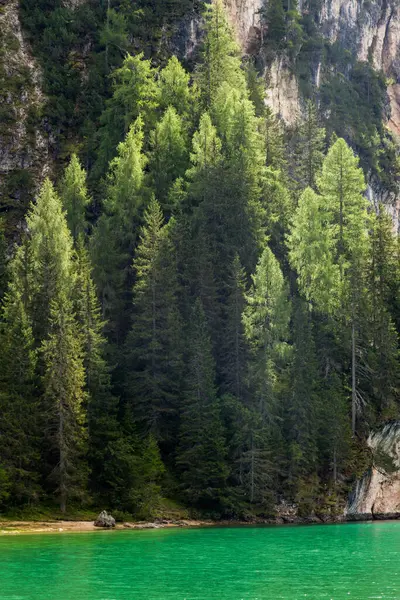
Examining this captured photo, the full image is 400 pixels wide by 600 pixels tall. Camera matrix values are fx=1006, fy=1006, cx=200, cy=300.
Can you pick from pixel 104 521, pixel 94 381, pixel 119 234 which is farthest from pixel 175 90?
pixel 104 521

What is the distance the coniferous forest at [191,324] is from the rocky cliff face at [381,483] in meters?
1.16

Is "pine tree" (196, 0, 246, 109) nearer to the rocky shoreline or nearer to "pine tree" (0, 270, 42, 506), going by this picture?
"pine tree" (0, 270, 42, 506)

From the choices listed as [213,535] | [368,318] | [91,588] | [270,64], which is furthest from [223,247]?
[91,588]

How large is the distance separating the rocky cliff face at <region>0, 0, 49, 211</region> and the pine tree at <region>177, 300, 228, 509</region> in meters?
28.3

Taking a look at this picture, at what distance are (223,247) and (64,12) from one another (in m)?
39.4

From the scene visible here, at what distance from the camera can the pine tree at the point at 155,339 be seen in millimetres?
72750

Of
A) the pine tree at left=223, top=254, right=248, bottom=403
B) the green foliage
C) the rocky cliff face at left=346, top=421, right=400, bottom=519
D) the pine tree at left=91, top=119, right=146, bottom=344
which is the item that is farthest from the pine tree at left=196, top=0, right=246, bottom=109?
the green foliage

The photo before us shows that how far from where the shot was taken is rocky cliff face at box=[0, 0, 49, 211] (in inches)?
3659

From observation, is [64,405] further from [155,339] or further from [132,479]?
[155,339]

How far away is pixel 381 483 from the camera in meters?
75.8

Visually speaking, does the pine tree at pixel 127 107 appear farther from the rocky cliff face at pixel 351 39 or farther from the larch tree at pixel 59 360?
the larch tree at pixel 59 360

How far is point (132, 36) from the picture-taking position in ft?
343

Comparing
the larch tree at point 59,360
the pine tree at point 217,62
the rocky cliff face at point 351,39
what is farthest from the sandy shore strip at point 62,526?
the rocky cliff face at point 351,39

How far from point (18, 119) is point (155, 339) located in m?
33.9
